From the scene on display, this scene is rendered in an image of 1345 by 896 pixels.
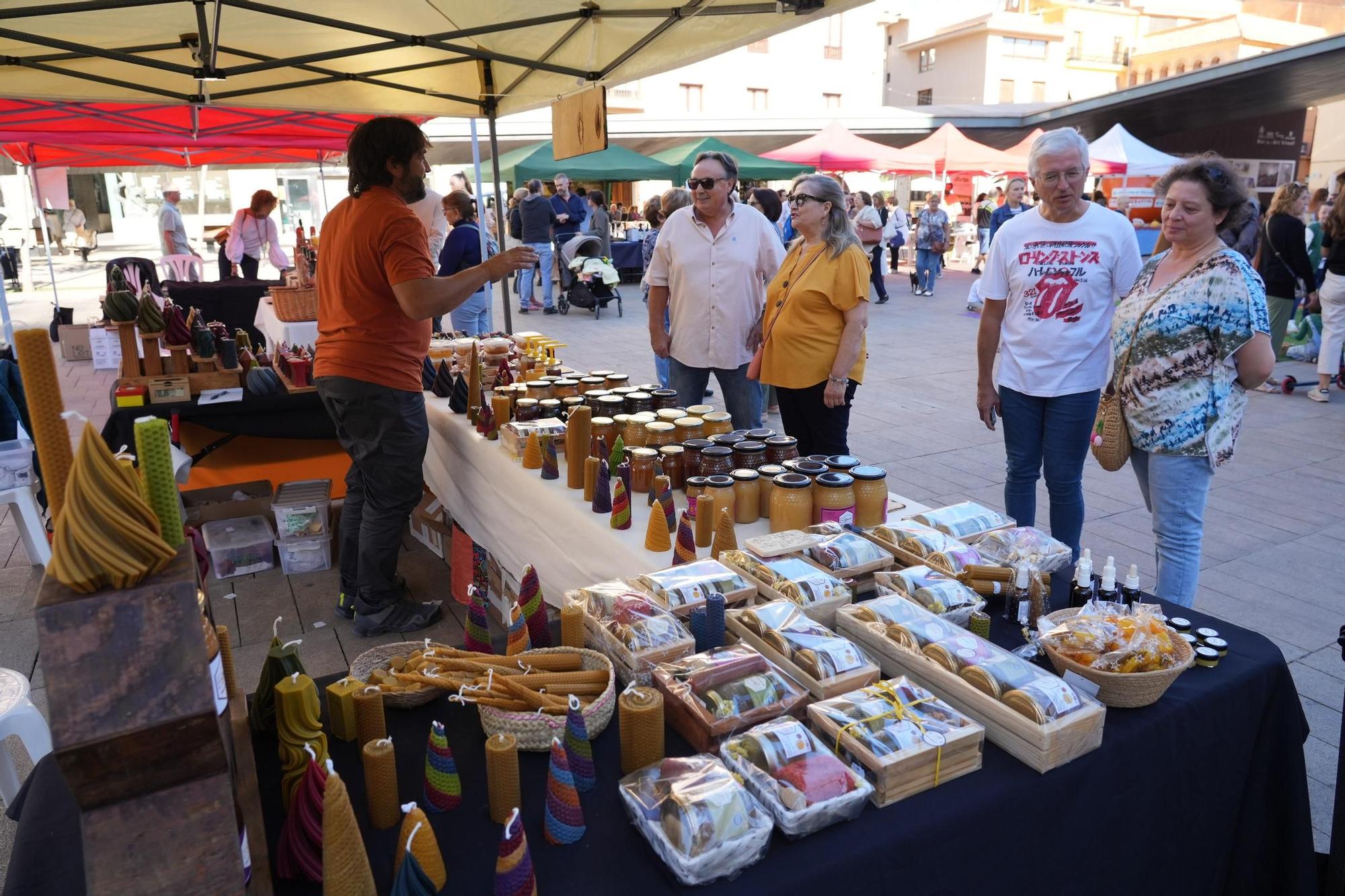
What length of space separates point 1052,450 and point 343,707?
239 cm

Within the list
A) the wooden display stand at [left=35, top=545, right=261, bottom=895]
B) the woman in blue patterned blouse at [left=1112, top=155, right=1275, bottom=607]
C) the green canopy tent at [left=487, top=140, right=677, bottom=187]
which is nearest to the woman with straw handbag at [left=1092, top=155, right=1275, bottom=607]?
the woman in blue patterned blouse at [left=1112, top=155, right=1275, bottom=607]

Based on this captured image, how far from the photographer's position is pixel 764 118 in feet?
71.4

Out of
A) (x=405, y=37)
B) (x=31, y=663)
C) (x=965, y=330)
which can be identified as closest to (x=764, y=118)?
(x=965, y=330)

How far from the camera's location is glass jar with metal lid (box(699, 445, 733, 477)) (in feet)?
7.80

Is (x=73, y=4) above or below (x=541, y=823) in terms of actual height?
above

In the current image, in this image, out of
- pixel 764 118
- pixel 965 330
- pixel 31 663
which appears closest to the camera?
pixel 31 663

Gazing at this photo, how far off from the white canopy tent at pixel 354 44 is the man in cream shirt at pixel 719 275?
57 centimetres

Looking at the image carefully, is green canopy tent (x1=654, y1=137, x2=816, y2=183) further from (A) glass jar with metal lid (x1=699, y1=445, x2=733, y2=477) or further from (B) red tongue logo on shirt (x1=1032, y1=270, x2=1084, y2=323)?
(A) glass jar with metal lid (x1=699, y1=445, x2=733, y2=477)

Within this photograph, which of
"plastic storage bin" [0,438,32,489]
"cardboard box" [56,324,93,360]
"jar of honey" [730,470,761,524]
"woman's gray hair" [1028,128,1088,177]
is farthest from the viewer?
"cardboard box" [56,324,93,360]

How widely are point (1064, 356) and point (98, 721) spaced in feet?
8.81

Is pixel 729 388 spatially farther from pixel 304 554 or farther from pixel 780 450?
pixel 304 554

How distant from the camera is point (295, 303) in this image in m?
5.18

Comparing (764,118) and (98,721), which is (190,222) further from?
(98,721)

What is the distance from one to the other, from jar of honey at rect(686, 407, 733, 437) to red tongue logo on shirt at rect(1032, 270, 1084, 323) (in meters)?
1.07
